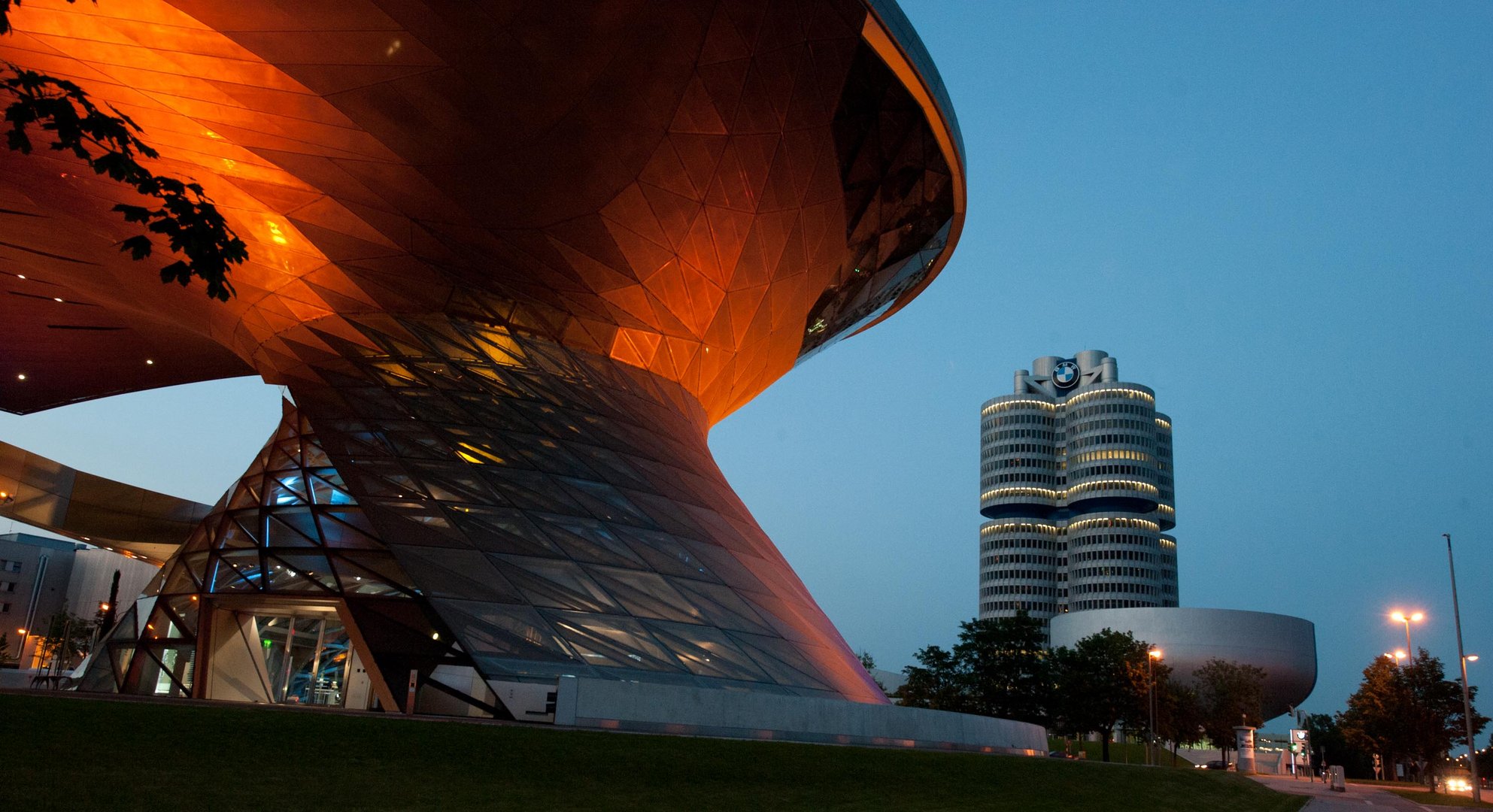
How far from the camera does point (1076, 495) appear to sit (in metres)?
164

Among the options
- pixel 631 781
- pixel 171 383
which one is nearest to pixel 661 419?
pixel 631 781

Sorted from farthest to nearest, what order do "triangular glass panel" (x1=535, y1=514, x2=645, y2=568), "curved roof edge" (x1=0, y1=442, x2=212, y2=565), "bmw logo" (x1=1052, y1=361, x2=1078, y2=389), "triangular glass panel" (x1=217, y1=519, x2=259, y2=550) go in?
"bmw logo" (x1=1052, y1=361, x2=1078, y2=389) → "curved roof edge" (x1=0, y1=442, x2=212, y2=565) → "triangular glass panel" (x1=217, y1=519, x2=259, y2=550) → "triangular glass panel" (x1=535, y1=514, x2=645, y2=568)

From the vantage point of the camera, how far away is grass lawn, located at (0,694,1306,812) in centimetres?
782

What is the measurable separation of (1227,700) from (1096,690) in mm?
28807

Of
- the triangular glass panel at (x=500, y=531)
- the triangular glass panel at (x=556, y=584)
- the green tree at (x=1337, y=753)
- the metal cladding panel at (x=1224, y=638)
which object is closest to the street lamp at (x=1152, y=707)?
the triangular glass panel at (x=556, y=584)

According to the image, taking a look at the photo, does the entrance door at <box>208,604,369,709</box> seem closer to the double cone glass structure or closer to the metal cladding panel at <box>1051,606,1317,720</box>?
the double cone glass structure

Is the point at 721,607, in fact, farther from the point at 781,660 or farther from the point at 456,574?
the point at 456,574

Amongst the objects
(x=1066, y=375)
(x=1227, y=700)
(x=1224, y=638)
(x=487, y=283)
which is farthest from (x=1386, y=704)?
(x=1066, y=375)

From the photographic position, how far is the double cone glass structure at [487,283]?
1706 centimetres

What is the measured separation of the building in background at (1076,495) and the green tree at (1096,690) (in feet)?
320

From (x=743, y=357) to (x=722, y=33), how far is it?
38.0ft

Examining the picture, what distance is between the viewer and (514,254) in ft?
75.0

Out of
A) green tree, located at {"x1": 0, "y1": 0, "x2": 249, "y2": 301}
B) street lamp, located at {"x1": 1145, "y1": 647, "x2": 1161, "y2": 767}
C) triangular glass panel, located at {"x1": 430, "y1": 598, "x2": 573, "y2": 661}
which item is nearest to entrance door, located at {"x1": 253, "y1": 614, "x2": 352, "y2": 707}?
triangular glass panel, located at {"x1": 430, "y1": 598, "x2": 573, "y2": 661}

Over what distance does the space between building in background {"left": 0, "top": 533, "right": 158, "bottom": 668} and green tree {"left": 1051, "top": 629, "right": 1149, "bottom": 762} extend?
62.3 meters
